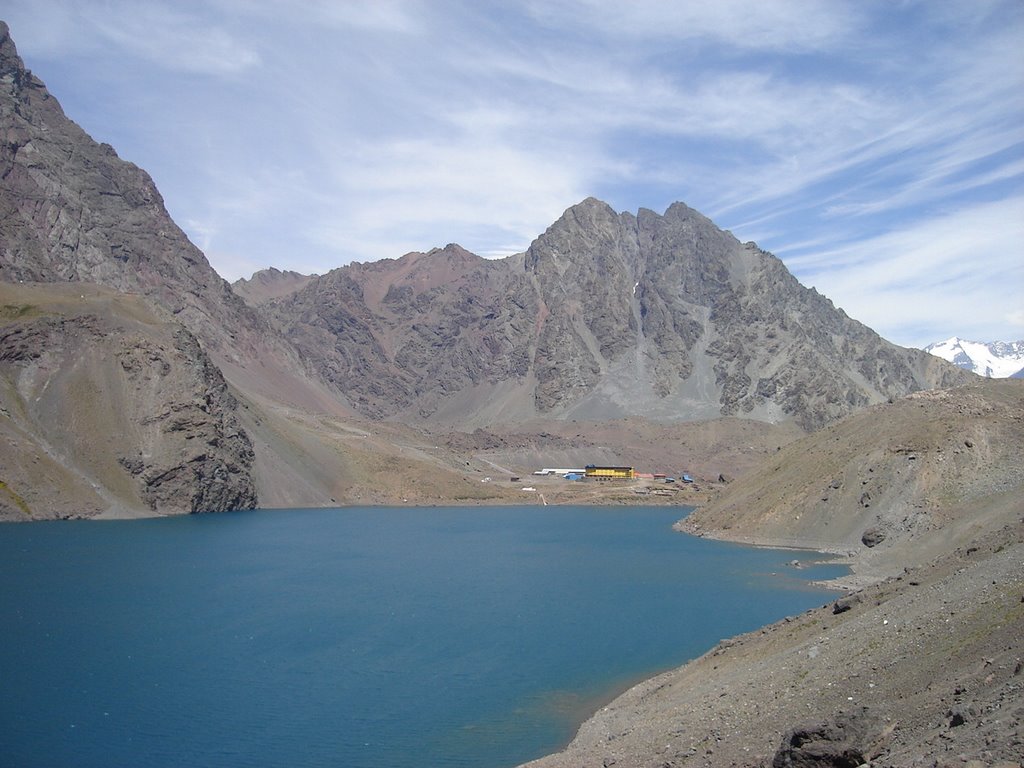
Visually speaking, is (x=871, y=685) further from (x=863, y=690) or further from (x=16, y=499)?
(x=16, y=499)

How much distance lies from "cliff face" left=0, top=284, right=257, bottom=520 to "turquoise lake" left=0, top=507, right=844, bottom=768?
1289cm

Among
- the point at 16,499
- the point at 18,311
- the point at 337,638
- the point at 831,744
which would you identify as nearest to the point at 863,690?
the point at 831,744

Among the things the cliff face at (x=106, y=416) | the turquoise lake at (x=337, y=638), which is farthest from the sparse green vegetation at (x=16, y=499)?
the turquoise lake at (x=337, y=638)

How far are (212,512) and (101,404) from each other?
23335mm

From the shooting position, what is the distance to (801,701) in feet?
83.3

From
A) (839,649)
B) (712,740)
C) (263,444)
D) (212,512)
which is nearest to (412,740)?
(712,740)

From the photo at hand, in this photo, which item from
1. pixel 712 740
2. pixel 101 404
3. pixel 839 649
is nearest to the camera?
pixel 712 740

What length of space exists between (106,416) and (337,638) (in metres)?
89.8

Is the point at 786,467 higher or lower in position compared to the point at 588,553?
higher

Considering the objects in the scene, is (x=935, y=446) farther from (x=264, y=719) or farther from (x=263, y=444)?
(x=263, y=444)

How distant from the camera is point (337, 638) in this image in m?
53.2

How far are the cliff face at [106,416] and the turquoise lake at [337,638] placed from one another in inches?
507

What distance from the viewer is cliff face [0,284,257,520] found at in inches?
4466

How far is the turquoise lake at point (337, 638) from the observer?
3494 cm
